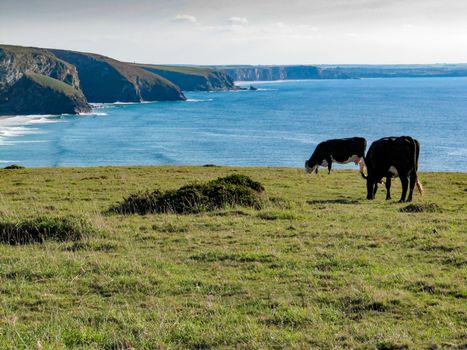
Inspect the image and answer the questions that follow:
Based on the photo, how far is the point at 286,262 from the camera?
12.1 meters

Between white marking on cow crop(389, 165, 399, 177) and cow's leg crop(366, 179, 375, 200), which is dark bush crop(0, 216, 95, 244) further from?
white marking on cow crop(389, 165, 399, 177)

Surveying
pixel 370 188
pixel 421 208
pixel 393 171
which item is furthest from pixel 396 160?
pixel 421 208

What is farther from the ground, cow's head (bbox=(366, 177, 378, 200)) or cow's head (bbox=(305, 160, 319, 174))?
cow's head (bbox=(366, 177, 378, 200))

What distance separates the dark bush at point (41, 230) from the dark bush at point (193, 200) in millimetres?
4024

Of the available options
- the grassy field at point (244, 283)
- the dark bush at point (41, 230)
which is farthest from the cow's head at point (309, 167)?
the dark bush at point (41, 230)

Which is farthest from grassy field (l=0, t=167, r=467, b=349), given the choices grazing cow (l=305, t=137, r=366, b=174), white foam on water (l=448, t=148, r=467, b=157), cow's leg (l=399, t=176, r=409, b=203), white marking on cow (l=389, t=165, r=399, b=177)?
white foam on water (l=448, t=148, r=467, b=157)

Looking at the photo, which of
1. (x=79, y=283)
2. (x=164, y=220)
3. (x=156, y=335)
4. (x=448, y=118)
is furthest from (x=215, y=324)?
(x=448, y=118)

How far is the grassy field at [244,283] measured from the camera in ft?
26.2

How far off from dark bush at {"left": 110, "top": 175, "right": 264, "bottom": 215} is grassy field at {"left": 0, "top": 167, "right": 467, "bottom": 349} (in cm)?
103

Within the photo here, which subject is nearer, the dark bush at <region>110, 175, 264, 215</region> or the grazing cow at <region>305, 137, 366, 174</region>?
the dark bush at <region>110, 175, 264, 215</region>

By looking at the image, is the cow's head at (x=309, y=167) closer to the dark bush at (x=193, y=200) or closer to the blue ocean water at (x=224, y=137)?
the dark bush at (x=193, y=200)

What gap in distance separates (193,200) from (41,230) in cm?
603

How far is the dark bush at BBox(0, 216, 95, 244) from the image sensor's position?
49.9 ft

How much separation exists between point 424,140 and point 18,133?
11267cm
